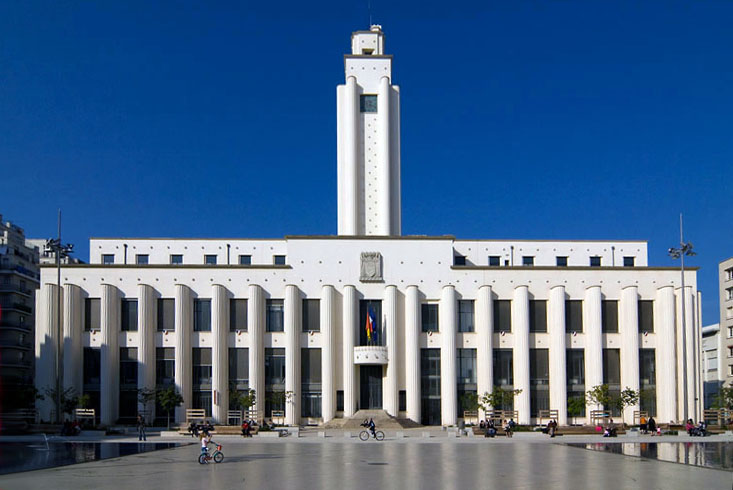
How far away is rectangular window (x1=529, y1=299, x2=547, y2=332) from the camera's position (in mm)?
70019

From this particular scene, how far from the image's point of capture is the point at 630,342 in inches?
2709

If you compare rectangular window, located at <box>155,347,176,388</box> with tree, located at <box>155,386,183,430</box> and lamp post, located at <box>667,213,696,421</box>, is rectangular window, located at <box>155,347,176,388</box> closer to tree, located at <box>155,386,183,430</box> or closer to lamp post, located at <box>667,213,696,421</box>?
tree, located at <box>155,386,183,430</box>

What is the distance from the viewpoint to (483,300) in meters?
68.9

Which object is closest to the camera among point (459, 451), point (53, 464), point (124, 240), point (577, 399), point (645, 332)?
point (53, 464)

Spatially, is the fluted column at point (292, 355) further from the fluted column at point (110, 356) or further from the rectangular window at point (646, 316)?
the rectangular window at point (646, 316)

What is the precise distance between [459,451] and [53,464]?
19.8 meters

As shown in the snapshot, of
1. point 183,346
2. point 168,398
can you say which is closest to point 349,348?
point 183,346

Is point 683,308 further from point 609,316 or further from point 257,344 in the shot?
point 257,344

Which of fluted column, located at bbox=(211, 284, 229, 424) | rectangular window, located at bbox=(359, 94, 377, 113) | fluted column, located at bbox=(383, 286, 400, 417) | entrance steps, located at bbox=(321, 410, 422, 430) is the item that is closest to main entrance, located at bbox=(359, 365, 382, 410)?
fluted column, located at bbox=(383, 286, 400, 417)

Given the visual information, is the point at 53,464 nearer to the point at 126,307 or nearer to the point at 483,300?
the point at 126,307

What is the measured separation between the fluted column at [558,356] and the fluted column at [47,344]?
4125 cm

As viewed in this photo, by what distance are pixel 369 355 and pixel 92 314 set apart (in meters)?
23.7

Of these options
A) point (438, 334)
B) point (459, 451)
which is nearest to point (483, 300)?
point (438, 334)

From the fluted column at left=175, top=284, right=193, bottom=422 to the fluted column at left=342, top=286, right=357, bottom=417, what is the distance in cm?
1299
